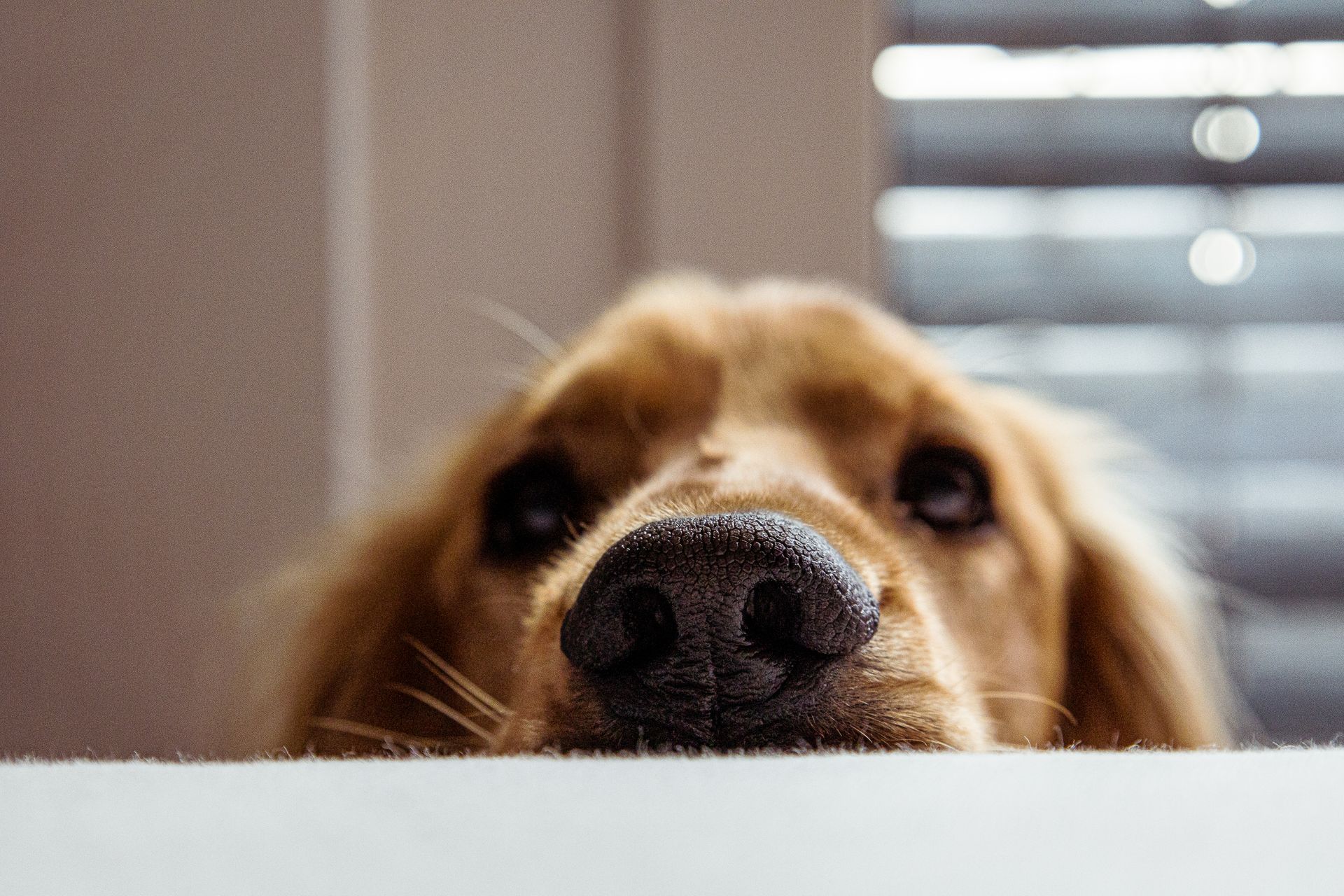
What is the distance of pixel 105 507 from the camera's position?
5.72ft

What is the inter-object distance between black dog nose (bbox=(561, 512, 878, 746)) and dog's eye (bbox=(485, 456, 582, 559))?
460 mm

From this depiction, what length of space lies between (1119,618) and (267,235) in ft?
4.65

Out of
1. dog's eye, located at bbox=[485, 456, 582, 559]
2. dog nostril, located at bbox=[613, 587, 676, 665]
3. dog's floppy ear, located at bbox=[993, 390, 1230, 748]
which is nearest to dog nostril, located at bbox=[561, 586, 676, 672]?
dog nostril, located at bbox=[613, 587, 676, 665]

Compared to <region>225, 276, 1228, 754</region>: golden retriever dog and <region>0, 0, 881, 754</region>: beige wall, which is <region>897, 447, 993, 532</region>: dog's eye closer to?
<region>225, 276, 1228, 754</region>: golden retriever dog

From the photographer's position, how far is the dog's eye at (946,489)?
108 cm

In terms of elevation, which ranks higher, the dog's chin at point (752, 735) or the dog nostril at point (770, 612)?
the dog nostril at point (770, 612)

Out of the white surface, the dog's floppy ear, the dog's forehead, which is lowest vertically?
the dog's floppy ear

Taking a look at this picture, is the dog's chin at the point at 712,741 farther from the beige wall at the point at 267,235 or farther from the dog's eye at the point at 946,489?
the beige wall at the point at 267,235

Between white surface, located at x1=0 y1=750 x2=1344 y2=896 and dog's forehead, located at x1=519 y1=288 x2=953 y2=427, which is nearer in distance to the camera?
white surface, located at x1=0 y1=750 x2=1344 y2=896

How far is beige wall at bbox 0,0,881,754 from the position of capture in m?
1.72

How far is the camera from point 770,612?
1.98 ft

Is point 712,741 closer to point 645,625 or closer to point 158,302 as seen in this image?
point 645,625

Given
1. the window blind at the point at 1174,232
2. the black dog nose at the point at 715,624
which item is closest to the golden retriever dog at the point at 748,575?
the black dog nose at the point at 715,624

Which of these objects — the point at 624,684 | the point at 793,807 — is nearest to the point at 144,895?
the point at 793,807
